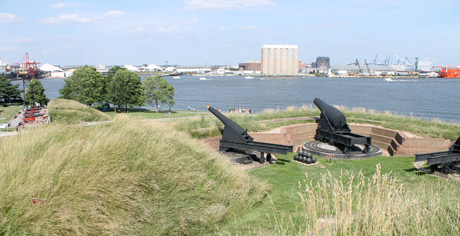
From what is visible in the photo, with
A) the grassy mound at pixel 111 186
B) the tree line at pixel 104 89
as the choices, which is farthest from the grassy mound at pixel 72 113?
the grassy mound at pixel 111 186

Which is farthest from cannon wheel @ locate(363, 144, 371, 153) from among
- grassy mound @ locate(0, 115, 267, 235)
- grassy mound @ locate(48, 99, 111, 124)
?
grassy mound @ locate(48, 99, 111, 124)

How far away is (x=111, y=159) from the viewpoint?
22.9 ft

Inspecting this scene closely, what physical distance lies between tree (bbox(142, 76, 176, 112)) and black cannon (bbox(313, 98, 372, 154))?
29.7 meters

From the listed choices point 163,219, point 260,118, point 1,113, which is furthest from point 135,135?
point 1,113

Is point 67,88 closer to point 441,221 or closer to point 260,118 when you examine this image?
point 260,118

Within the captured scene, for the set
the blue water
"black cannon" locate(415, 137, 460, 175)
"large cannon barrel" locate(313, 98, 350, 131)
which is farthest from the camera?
the blue water

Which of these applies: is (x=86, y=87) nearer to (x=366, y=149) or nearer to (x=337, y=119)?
(x=337, y=119)

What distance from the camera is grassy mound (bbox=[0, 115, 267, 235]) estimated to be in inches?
213

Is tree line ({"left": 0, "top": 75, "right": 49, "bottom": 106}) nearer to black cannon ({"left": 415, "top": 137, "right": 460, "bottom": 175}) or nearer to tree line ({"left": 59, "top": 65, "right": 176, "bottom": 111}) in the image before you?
tree line ({"left": 59, "top": 65, "right": 176, "bottom": 111})

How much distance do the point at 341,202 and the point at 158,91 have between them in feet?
125

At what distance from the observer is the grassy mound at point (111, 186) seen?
17.8ft

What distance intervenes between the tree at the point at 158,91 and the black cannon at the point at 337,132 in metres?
29.7

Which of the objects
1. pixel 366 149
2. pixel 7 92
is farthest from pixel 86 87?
pixel 366 149

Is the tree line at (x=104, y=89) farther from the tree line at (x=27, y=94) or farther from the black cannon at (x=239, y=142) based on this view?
the black cannon at (x=239, y=142)
